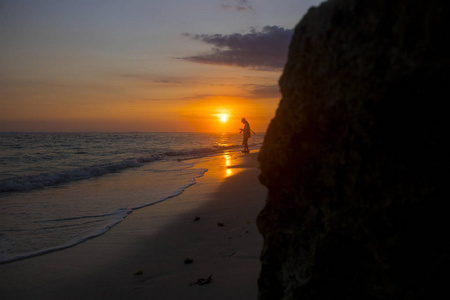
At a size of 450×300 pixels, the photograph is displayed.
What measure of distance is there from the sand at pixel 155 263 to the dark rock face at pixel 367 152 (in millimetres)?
1679

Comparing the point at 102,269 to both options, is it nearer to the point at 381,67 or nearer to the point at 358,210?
the point at 358,210

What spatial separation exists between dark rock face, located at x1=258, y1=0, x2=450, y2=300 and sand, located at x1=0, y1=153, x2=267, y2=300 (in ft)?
5.51

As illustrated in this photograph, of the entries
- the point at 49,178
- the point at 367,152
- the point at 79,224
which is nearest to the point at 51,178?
the point at 49,178

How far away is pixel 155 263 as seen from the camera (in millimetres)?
4457

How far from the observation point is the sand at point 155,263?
12.2ft

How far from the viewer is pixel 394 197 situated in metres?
1.69

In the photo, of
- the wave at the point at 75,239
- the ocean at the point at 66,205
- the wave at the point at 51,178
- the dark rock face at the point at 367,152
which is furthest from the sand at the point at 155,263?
the wave at the point at 51,178

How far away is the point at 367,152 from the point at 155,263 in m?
3.49

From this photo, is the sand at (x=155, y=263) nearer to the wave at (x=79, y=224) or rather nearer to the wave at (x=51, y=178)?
the wave at (x=79, y=224)

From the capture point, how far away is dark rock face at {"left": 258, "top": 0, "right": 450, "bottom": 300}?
5.32 ft

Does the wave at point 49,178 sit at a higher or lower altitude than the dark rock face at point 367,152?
lower

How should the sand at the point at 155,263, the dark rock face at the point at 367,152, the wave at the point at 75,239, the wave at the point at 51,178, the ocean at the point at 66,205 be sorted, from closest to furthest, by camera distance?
1. the dark rock face at the point at 367,152
2. the sand at the point at 155,263
3. the wave at the point at 75,239
4. the ocean at the point at 66,205
5. the wave at the point at 51,178

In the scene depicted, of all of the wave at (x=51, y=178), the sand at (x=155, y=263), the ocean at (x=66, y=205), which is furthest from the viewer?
the wave at (x=51, y=178)

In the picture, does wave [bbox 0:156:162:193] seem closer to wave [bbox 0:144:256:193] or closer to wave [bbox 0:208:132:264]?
wave [bbox 0:144:256:193]
